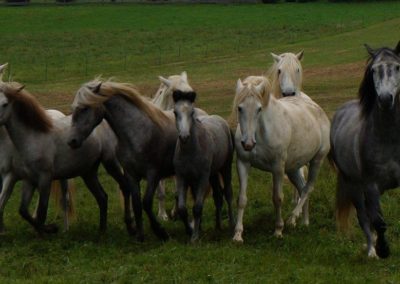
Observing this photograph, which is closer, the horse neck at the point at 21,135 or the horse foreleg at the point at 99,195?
the horse neck at the point at 21,135

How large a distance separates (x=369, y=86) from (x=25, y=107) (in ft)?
Result: 15.6

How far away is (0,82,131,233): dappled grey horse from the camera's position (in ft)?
34.4

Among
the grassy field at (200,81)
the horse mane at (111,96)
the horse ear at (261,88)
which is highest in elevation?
the horse ear at (261,88)

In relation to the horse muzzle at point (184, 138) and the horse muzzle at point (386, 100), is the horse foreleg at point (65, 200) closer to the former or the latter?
the horse muzzle at point (184, 138)

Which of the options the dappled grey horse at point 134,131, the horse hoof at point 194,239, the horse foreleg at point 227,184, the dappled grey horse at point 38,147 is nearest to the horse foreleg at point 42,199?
the dappled grey horse at point 38,147

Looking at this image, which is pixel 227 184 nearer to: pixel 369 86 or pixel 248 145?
pixel 248 145

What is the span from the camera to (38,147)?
10547 mm

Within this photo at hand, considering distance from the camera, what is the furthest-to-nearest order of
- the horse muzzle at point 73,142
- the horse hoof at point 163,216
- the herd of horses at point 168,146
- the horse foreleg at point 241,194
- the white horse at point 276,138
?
the horse hoof at point 163,216, the horse foreleg at point 241,194, the horse muzzle at point 73,142, the white horse at point 276,138, the herd of horses at point 168,146

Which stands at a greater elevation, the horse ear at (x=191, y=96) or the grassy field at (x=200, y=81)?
the horse ear at (x=191, y=96)

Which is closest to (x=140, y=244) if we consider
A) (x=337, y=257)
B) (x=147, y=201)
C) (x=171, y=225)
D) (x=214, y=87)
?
(x=147, y=201)

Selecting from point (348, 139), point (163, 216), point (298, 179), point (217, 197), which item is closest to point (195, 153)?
point (217, 197)

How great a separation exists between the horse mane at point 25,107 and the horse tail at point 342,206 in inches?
165

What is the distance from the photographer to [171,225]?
38.0ft

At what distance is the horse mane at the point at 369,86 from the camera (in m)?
8.48
